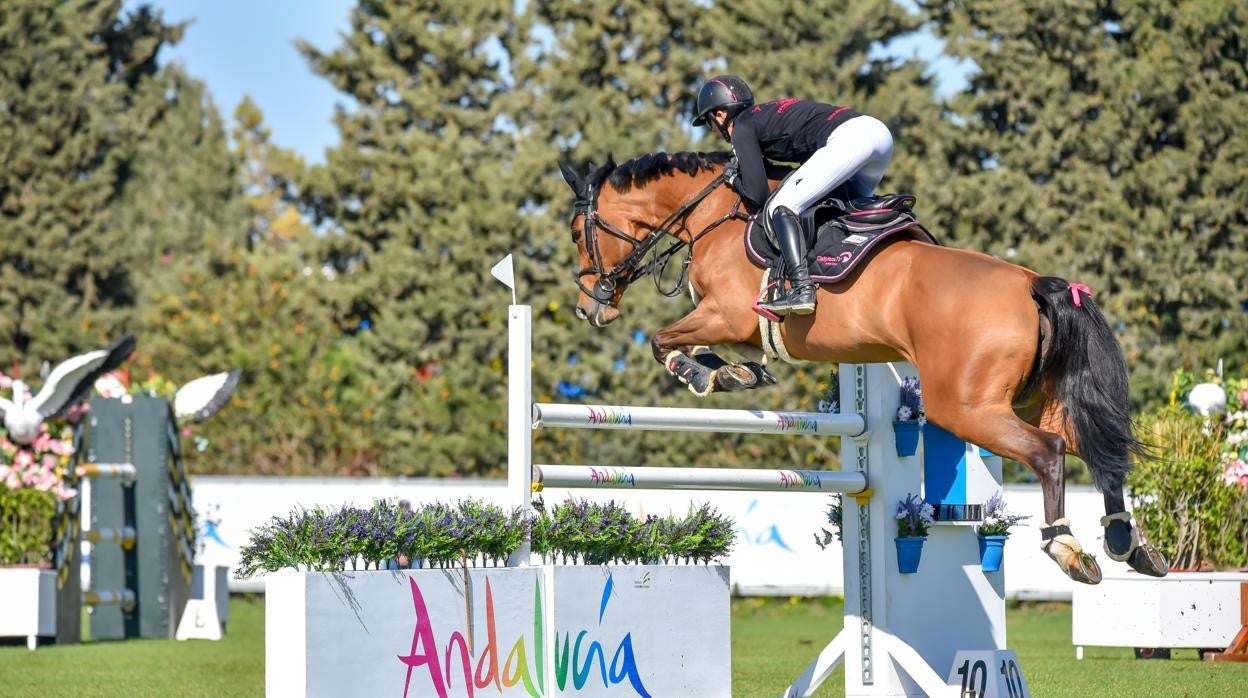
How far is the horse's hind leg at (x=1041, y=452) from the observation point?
16.9 feet

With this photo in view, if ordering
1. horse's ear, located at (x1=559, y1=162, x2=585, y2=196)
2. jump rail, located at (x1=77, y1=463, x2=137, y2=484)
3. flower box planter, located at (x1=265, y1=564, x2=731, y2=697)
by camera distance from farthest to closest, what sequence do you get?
jump rail, located at (x1=77, y1=463, x2=137, y2=484) < horse's ear, located at (x1=559, y1=162, x2=585, y2=196) < flower box planter, located at (x1=265, y1=564, x2=731, y2=697)

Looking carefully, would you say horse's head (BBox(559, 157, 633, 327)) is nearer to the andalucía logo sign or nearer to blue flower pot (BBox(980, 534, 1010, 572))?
the andalucía logo sign

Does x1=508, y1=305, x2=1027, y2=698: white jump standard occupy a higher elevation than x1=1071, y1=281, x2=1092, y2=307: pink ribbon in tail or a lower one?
lower

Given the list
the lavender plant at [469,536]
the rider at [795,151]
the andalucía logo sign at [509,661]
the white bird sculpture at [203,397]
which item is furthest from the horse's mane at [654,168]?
the white bird sculpture at [203,397]

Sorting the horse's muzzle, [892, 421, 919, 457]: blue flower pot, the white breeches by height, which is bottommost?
[892, 421, 919, 457]: blue flower pot

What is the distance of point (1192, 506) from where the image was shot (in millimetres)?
8969

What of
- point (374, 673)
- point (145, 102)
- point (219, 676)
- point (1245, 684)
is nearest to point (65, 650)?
point (219, 676)

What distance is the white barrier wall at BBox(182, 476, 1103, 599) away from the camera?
13680 millimetres

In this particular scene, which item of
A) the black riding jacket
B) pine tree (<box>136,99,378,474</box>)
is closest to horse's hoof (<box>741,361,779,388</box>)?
the black riding jacket

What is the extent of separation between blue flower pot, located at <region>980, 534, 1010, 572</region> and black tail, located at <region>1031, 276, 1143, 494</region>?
121cm

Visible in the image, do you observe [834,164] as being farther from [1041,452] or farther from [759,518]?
[759,518]

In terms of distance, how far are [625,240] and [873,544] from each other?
1.74 m

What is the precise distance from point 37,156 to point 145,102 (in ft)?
20.9

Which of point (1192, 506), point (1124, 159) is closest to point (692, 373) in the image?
point (1192, 506)
